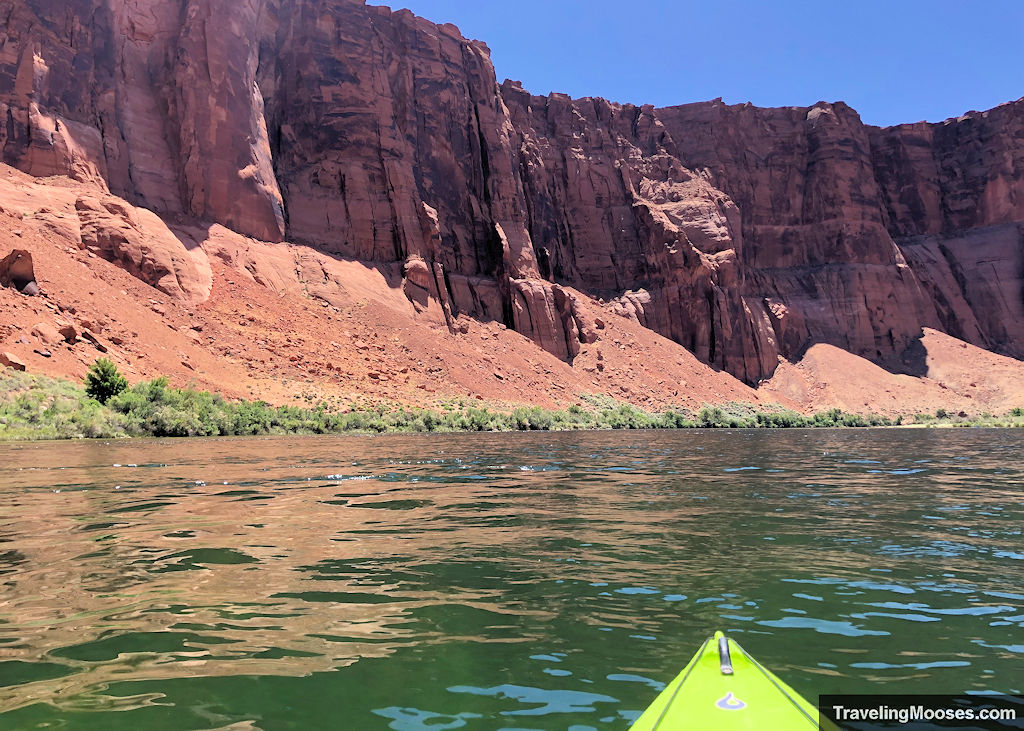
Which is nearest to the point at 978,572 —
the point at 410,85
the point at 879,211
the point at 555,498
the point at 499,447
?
the point at 555,498

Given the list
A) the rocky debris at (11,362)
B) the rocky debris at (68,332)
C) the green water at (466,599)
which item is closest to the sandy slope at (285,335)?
the rocky debris at (68,332)

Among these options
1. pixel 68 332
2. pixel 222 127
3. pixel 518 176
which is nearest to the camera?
pixel 68 332

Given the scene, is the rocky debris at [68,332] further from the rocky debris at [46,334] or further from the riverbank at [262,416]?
the riverbank at [262,416]

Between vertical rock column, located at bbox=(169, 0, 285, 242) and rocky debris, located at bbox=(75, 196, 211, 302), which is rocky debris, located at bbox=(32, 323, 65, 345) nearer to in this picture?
rocky debris, located at bbox=(75, 196, 211, 302)

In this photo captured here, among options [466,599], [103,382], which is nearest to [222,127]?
[103,382]

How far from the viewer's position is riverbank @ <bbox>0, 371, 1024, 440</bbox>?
30.9m

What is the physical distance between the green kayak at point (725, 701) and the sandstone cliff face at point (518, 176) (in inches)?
2013

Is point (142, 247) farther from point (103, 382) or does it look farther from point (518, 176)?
point (518, 176)

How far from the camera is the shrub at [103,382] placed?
34500mm

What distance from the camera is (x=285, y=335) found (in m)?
52.0

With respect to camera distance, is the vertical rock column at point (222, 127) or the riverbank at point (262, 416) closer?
the riverbank at point (262, 416)

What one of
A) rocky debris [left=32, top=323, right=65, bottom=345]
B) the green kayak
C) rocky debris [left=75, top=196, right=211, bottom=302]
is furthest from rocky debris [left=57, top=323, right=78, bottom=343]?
the green kayak

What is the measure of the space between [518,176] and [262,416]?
48613 mm

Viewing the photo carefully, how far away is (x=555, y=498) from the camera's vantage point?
568 inches
